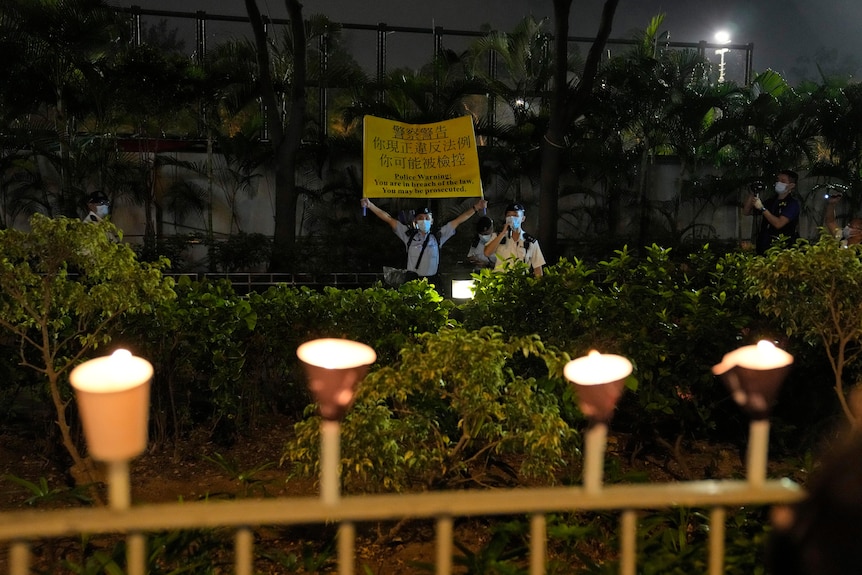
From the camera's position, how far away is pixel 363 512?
1.68 metres

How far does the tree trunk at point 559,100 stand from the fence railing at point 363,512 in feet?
34.5

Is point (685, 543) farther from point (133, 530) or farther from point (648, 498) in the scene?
point (133, 530)

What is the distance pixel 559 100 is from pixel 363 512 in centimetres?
1087

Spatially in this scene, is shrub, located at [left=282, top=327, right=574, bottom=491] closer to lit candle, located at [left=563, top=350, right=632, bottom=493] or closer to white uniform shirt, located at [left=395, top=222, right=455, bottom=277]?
lit candle, located at [left=563, top=350, right=632, bottom=493]

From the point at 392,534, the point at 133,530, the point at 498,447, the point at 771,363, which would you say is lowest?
the point at 392,534

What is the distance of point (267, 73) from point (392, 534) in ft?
33.5

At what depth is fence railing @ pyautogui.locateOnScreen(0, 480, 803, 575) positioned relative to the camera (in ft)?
5.26

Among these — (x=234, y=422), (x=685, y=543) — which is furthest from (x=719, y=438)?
(x=234, y=422)

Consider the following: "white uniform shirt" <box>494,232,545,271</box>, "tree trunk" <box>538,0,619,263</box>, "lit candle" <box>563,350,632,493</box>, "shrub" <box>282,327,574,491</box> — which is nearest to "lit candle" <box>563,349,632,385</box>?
"lit candle" <box>563,350,632,493</box>

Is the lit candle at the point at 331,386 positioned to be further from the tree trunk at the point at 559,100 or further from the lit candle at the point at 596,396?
the tree trunk at the point at 559,100

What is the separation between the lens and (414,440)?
357 centimetres

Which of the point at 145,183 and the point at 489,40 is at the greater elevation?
the point at 489,40

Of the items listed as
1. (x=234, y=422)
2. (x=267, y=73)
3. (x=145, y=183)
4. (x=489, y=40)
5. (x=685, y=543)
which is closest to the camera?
(x=685, y=543)

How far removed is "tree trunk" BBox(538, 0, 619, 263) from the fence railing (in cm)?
1051
